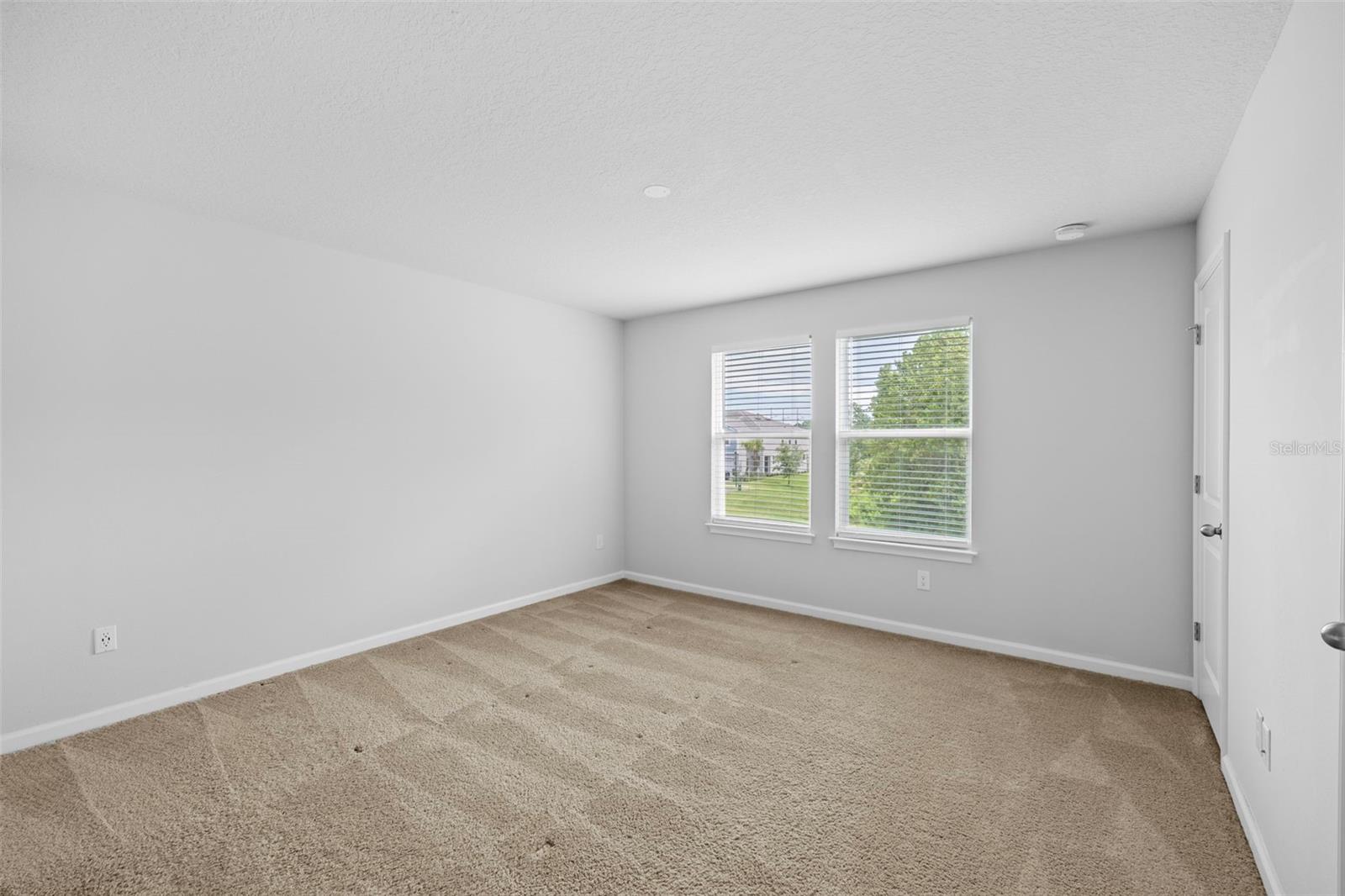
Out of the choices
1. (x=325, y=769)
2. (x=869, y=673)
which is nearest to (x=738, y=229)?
(x=869, y=673)

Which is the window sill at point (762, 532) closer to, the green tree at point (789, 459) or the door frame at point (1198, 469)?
the green tree at point (789, 459)

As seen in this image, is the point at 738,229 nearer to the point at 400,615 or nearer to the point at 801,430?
the point at 801,430

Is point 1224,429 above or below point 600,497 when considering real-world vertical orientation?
above

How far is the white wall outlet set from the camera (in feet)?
8.99

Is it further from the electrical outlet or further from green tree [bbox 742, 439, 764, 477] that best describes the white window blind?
the electrical outlet

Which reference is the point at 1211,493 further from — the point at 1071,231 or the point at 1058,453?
the point at 1071,231

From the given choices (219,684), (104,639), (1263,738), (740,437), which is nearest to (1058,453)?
(1263,738)

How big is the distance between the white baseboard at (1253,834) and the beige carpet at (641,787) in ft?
0.15

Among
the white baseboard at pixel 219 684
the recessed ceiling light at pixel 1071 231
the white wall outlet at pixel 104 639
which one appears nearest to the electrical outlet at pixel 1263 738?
the recessed ceiling light at pixel 1071 231

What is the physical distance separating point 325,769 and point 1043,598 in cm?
379

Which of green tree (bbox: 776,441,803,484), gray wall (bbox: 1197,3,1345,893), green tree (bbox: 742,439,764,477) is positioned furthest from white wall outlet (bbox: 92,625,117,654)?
gray wall (bbox: 1197,3,1345,893)

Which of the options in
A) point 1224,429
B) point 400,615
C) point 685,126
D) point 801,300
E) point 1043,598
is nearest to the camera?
point 685,126

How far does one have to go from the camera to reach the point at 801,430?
15.2 feet

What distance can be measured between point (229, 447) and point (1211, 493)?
4845 millimetres
